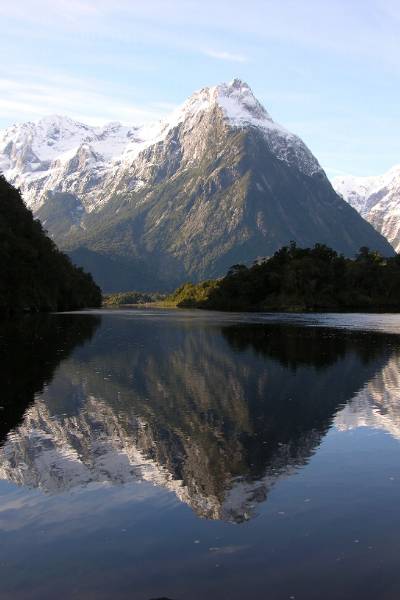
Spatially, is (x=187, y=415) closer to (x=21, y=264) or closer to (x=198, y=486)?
(x=198, y=486)

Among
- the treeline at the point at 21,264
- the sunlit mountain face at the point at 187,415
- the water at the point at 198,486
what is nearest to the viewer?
the water at the point at 198,486

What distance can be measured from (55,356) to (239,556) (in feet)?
146

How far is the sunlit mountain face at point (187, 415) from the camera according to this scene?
878 inches

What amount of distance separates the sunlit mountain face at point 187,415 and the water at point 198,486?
0.38ft

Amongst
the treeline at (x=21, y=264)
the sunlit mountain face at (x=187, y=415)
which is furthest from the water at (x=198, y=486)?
the treeline at (x=21, y=264)

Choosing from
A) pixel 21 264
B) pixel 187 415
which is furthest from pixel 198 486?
pixel 21 264

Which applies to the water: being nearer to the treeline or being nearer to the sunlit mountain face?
the sunlit mountain face

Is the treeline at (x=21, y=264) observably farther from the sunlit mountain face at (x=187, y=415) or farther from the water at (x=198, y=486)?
the water at (x=198, y=486)

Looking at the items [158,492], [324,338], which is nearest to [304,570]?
[158,492]

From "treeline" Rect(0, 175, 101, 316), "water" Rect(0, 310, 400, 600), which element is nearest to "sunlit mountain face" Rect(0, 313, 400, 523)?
"water" Rect(0, 310, 400, 600)

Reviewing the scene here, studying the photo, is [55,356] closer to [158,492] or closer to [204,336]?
[204,336]

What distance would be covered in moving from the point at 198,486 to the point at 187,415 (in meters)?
11.4

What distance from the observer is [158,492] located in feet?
67.9

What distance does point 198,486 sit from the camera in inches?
835
